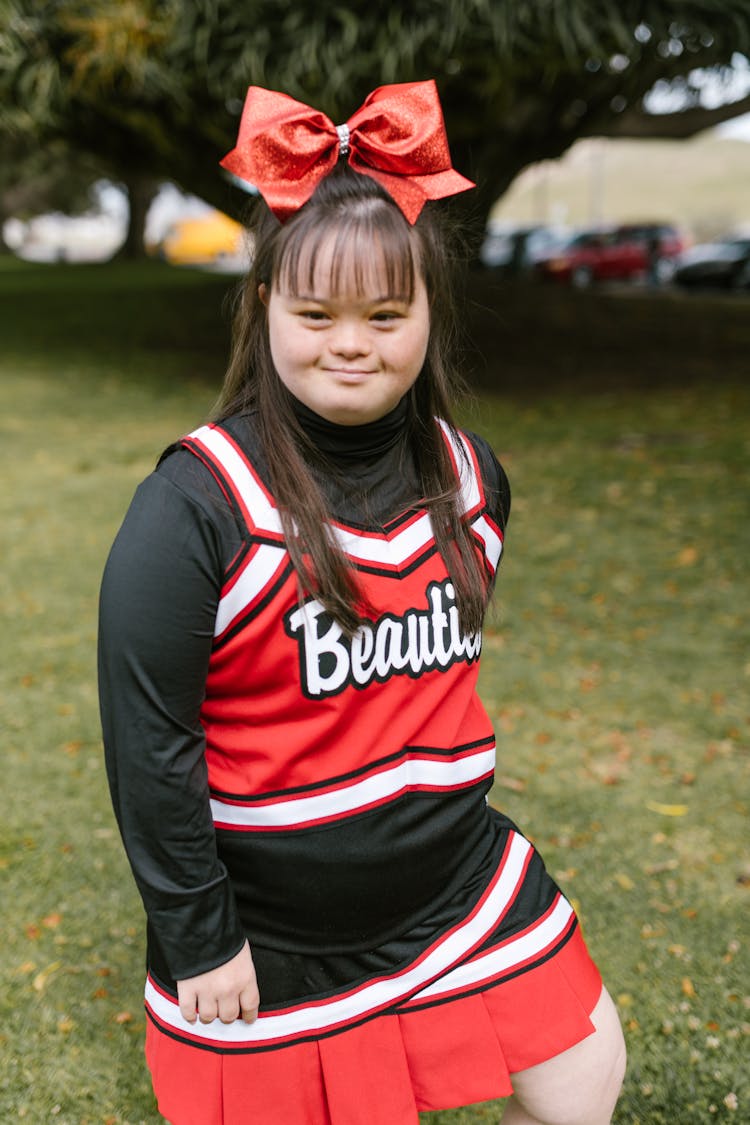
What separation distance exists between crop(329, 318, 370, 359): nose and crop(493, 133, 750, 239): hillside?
74389 mm

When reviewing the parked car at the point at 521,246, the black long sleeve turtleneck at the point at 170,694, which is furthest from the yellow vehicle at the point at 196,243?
the black long sleeve turtleneck at the point at 170,694

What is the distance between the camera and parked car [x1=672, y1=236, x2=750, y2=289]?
26625 mm

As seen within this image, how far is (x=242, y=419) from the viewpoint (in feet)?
5.65

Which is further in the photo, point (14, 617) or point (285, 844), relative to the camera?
point (14, 617)

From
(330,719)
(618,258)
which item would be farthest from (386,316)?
(618,258)

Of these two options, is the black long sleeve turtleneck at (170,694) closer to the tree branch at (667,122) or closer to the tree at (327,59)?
the tree at (327,59)

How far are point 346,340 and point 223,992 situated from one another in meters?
0.92

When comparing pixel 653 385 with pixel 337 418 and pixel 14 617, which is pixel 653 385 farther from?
pixel 337 418

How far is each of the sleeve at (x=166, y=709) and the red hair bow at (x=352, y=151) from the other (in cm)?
45

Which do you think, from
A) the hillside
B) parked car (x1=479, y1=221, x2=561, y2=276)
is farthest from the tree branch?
the hillside

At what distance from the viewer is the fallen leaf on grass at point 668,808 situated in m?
3.78

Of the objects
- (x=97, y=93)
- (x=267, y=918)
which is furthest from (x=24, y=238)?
(x=267, y=918)

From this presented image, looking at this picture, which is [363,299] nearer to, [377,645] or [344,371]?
[344,371]

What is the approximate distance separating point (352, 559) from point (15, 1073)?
171 cm
